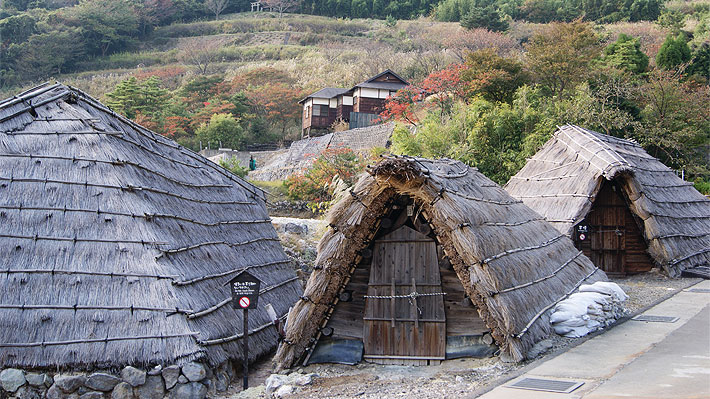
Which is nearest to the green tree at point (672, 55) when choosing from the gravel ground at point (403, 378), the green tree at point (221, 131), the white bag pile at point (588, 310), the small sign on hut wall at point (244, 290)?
the green tree at point (221, 131)

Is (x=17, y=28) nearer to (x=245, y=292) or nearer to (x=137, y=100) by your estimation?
(x=137, y=100)

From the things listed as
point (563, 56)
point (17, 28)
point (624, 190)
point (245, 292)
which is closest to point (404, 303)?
point (245, 292)

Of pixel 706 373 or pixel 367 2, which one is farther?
pixel 367 2

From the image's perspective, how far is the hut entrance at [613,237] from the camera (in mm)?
19172

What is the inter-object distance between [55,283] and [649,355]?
8.49 meters

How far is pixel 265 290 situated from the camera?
1270cm

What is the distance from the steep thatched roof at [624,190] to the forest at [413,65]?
12.6 feet

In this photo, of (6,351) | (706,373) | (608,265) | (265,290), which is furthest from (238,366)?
(608,265)

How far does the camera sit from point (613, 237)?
1930cm

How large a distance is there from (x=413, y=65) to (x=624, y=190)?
115ft

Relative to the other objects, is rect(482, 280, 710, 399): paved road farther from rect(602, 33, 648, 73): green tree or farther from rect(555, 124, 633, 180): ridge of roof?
rect(602, 33, 648, 73): green tree

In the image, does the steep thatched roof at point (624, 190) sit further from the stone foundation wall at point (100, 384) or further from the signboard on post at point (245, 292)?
the stone foundation wall at point (100, 384)

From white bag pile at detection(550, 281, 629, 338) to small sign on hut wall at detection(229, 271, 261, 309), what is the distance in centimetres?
495

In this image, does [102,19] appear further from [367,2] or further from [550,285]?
[550,285]
